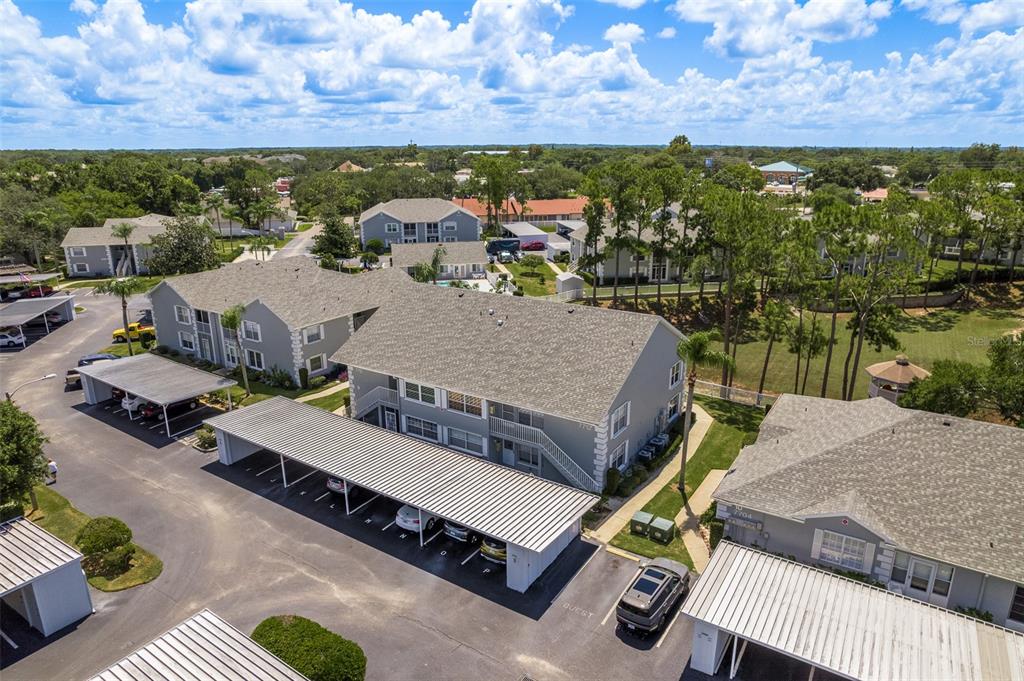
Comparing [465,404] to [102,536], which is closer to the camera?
[102,536]

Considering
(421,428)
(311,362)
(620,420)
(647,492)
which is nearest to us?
(620,420)

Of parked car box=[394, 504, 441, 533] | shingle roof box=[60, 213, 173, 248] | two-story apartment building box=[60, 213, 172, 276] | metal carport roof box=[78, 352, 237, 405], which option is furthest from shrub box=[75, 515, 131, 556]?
A: two-story apartment building box=[60, 213, 172, 276]

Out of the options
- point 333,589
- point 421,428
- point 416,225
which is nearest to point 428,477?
point 333,589

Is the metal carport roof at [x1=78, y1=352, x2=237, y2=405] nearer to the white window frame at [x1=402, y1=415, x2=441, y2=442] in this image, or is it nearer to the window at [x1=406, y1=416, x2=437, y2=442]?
the white window frame at [x1=402, y1=415, x2=441, y2=442]

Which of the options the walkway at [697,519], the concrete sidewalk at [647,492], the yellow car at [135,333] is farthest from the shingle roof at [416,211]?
the walkway at [697,519]

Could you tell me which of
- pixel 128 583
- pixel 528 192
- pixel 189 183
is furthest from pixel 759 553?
pixel 189 183

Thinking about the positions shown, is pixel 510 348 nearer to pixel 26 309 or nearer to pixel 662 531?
pixel 662 531
